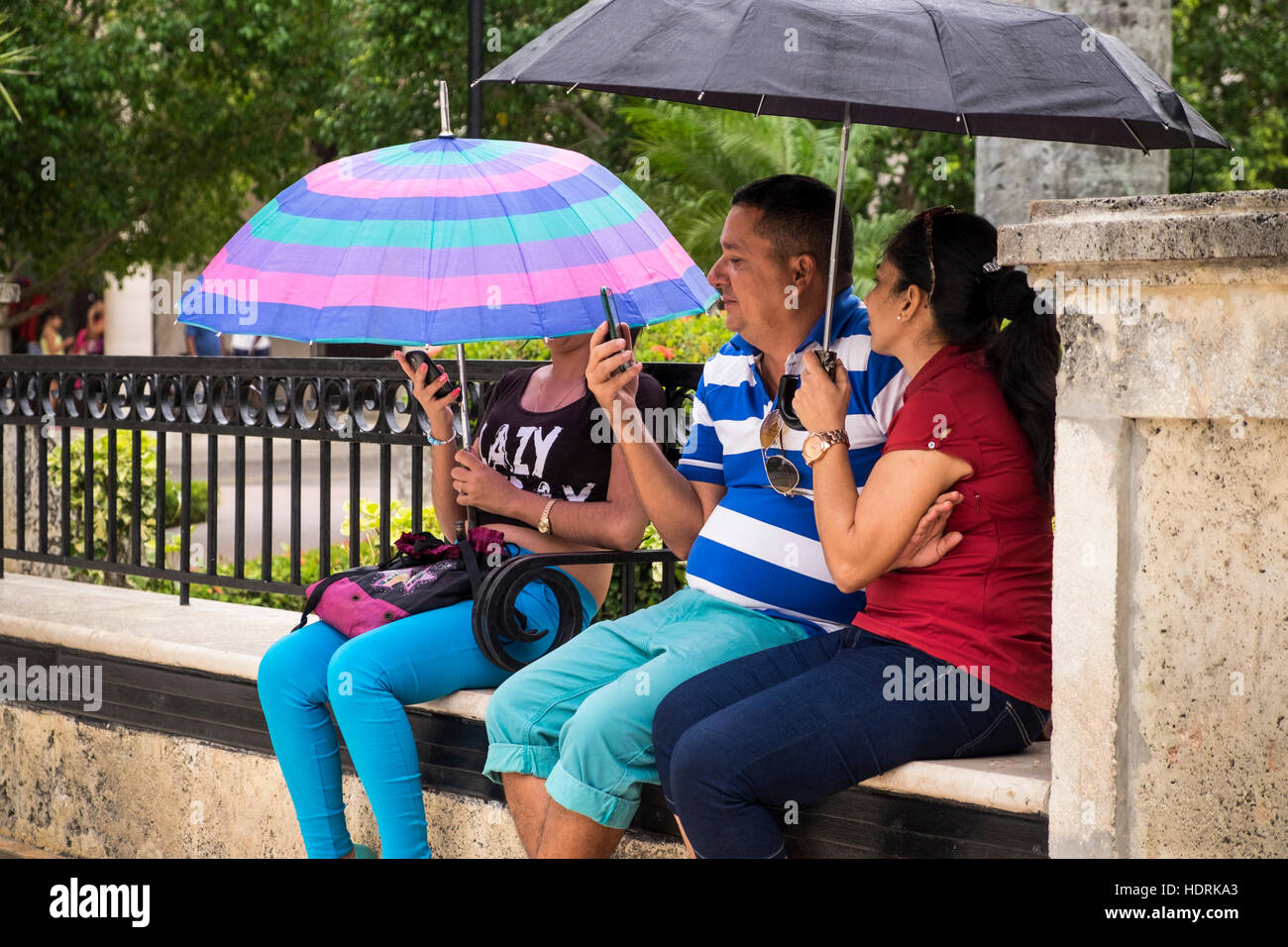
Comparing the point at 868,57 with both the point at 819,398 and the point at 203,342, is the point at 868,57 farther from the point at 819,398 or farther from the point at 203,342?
the point at 203,342

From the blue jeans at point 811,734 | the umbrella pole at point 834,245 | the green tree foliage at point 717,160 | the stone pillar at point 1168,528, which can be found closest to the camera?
the stone pillar at point 1168,528

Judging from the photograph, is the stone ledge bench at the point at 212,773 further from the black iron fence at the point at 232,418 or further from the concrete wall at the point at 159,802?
the black iron fence at the point at 232,418

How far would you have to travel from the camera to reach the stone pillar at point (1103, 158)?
715 cm

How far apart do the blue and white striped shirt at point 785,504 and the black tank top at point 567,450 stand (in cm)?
38

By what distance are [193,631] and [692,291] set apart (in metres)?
→ 2.05

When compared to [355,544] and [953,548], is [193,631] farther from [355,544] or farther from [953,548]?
[953,548]

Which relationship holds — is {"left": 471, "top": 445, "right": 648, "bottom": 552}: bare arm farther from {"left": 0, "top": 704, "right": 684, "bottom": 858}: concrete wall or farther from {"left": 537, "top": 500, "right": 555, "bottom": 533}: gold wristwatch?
{"left": 0, "top": 704, "right": 684, "bottom": 858}: concrete wall

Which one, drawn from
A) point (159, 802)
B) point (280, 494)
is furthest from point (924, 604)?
point (280, 494)

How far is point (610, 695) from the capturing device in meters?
3.09

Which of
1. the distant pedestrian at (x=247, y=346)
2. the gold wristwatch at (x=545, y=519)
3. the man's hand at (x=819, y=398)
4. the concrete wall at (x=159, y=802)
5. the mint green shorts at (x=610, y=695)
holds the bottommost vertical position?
the concrete wall at (x=159, y=802)

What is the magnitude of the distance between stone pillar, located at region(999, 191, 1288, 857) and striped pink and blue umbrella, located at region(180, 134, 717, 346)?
1.13 meters

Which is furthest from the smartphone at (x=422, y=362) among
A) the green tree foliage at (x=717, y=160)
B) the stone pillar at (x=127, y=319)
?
the stone pillar at (x=127, y=319)

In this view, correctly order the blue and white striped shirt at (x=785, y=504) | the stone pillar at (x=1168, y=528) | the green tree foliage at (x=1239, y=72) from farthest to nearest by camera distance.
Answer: the green tree foliage at (x=1239, y=72) < the blue and white striped shirt at (x=785, y=504) < the stone pillar at (x=1168, y=528)

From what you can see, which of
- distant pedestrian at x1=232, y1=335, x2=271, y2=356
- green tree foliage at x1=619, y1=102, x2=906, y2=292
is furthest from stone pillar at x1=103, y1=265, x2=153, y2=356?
green tree foliage at x1=619, y1=102, x2=906, y2=292
